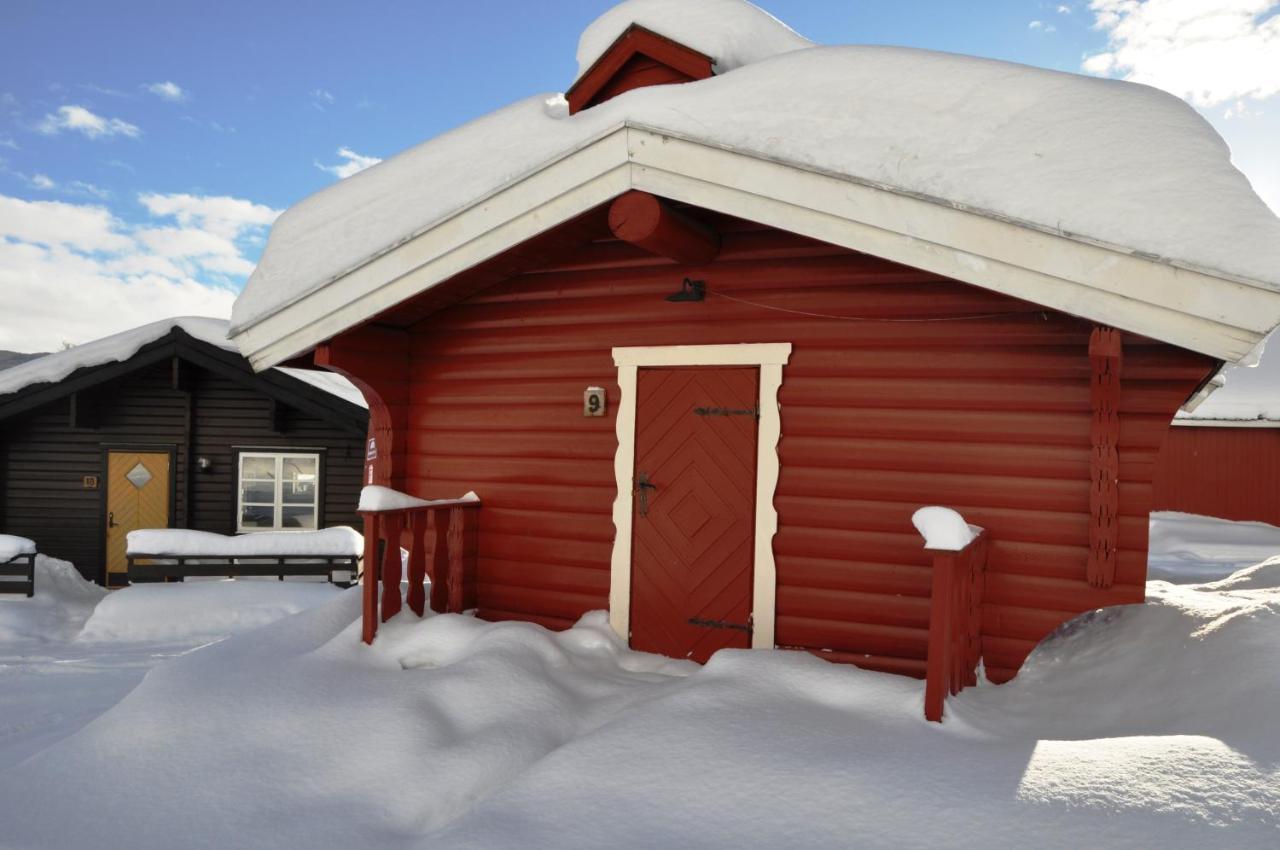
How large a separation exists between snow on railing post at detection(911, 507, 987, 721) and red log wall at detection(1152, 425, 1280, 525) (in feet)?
50.4

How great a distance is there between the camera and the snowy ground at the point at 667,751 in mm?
2895

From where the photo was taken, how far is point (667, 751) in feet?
11.4

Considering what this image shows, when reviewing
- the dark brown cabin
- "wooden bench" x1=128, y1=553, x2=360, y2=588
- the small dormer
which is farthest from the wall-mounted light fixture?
the dark brown cabin

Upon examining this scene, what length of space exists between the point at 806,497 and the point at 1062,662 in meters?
1.65

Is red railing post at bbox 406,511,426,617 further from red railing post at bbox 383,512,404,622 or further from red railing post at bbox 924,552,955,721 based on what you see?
→ red railing post at bbox 924,552,955,721

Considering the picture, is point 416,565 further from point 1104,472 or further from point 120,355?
point 120,355

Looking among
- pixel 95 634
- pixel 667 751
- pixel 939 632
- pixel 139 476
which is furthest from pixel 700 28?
pixel 139 476

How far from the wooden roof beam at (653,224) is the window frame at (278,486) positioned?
9.43 metres

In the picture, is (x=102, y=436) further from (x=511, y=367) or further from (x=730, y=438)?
(x=730, y=438)

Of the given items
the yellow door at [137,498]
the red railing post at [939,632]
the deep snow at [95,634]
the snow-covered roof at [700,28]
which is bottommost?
the deep snow at [95,634]

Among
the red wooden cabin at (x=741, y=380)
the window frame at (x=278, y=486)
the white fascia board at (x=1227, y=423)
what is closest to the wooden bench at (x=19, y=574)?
the window frame at (x=278, y=486)

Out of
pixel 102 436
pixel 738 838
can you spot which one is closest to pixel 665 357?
pixel 738 838

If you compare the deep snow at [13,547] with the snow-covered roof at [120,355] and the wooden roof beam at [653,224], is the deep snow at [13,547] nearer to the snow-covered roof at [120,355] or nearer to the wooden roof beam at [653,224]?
the snow-covered roof at [120,355]

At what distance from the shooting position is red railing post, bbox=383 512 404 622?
5.20 m
